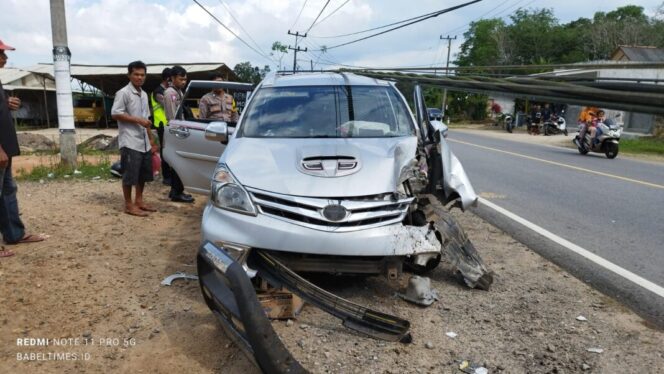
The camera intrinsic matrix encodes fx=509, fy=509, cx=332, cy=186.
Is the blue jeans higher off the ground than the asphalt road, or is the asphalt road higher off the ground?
the blue jeans

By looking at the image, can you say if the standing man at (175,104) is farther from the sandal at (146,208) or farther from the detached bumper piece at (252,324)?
the detached bumper piece at (252,324)

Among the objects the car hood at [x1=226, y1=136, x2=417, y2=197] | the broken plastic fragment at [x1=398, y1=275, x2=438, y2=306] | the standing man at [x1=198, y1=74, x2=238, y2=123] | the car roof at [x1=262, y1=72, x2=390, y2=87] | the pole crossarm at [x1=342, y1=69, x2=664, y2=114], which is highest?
the car roof at [x1=262, y1=72, x2=390, y2=87]

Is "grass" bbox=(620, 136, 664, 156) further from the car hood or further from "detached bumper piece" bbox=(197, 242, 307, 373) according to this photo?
"detached bumper piece" bbox=(197, 242, 307, 373)

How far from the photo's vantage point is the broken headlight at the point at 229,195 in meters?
3.55

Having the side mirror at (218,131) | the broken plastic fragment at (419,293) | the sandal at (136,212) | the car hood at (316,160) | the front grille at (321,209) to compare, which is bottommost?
the sandal at (136,212)

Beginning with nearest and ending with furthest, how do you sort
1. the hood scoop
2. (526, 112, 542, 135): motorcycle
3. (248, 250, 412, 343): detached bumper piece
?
(248, 250, 412, 343): detached bumper piece, the hood scoop, (526, 112, 542, 135): motorcycle

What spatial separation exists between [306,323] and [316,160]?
1.18 metres

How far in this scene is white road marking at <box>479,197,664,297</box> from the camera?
14.1 feet

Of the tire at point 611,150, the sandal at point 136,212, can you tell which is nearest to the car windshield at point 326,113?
the sandal at point 136,212

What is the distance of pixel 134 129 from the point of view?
5.95 meters

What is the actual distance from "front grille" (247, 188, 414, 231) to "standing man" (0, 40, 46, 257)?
8.41 feet

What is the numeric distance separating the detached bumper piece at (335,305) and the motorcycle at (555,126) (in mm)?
27637

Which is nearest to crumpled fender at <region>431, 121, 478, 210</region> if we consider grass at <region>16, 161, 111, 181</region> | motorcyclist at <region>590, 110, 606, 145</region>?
grass at <region>16, 161, 111, 181</region>

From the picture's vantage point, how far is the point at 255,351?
2598 millimetres
